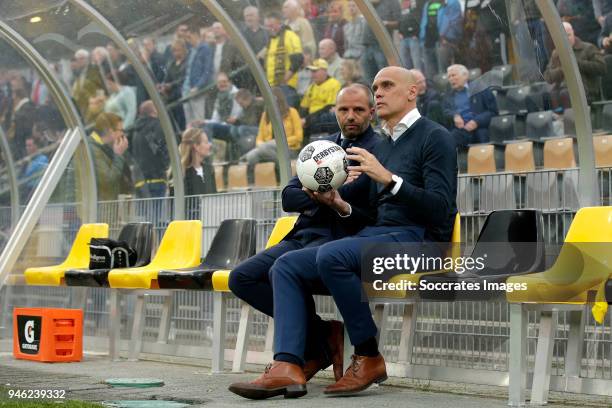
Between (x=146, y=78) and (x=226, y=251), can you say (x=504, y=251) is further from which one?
(x=146, y=78)

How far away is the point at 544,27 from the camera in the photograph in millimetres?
6754

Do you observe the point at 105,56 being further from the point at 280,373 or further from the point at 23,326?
the point at 280,373

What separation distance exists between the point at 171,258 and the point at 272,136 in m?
1.31

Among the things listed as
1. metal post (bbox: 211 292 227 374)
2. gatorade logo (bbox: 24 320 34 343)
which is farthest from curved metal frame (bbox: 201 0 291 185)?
gatorade logo (bbox: 24 320 34 343)

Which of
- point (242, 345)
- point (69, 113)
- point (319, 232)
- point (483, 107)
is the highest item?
point (69, 113)

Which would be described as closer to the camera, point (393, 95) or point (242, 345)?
point (393, 95)

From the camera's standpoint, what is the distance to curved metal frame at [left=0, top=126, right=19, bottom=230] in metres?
12.1

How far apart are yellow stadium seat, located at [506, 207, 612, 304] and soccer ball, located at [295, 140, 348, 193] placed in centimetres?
103

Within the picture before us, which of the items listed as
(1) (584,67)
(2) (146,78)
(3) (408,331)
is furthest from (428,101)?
(2) (146,78)

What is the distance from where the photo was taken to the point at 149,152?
10.5 meters

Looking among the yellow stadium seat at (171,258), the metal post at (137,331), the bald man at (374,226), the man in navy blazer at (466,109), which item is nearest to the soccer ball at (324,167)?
the bald man at (374,226)

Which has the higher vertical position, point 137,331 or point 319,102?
point 319,102

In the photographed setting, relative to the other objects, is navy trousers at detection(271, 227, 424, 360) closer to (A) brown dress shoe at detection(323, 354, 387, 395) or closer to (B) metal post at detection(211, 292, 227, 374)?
(A) brown dress shoe at detection(323, 354, 387, 395)

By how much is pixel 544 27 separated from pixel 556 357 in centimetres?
198
